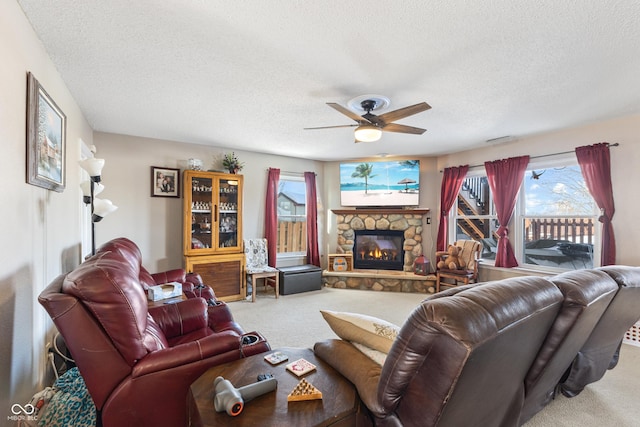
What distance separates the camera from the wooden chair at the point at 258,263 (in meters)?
4.58

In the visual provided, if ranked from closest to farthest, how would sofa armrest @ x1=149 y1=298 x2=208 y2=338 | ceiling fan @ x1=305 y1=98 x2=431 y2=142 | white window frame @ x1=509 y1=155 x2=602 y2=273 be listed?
sofa armrest @ x1=149 y1=298 x2=208 y2=338 → ceiling fan @ x1=305 y1=98 x2=431 y2=142 → white window frame @ x1=509 y1=155 x2=602 y2=273

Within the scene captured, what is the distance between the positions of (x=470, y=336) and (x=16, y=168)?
2279mm

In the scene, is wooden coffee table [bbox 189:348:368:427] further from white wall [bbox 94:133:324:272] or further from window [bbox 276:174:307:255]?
window [bbox 276:174:307:255]

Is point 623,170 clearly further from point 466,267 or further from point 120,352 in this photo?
point 120,352

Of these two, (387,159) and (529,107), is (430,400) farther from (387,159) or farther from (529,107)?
(387,159)

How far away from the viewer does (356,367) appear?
51.0 inches

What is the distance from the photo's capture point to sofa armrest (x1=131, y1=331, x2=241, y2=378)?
137 cm

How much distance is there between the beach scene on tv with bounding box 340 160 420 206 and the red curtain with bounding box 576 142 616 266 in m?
2.38

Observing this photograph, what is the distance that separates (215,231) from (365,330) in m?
3.56

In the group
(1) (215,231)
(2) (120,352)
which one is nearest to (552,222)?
(1) (215,231)

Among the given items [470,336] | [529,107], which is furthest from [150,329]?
[529,107]

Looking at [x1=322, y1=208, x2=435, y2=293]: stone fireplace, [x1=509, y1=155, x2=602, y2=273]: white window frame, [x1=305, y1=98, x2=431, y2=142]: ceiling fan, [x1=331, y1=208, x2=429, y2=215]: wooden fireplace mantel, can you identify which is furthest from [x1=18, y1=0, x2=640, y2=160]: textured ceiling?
[x1=322, y1=208, x2=435, y2=293]: stone fireplace

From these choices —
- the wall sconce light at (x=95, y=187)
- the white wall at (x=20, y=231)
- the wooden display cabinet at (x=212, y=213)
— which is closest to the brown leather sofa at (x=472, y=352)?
the white wall at (x=20, y=231)

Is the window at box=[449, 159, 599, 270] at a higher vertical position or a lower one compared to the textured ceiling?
lower
